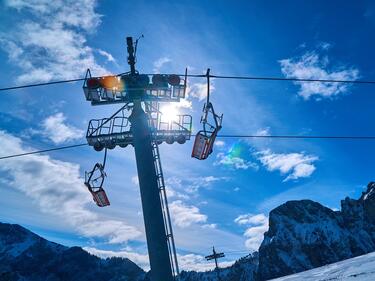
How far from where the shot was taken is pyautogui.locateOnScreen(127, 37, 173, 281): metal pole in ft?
35.5

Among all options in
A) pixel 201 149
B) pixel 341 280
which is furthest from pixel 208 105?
pixel 341 280

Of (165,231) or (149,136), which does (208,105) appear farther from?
(165,231)

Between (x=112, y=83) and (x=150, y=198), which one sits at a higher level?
(x=112, y=83)

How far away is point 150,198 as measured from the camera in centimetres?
1154

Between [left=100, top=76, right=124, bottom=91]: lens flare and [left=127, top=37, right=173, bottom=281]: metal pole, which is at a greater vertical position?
[left=100, top=76, right=124, bottom=91]: lens flare

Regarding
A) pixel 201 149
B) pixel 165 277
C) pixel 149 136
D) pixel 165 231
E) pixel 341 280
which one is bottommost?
pixel 341 280

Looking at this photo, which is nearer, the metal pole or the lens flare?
the metal pole

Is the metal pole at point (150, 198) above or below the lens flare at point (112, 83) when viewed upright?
below

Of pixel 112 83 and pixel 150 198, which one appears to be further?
pixel 112 83

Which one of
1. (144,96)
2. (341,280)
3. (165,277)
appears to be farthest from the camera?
(144,96)

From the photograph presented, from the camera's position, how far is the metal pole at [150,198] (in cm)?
1082

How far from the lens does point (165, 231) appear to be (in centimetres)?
1127

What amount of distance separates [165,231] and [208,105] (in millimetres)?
4515

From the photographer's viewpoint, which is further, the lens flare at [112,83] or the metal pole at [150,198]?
the lens flare at [112,83]
